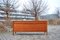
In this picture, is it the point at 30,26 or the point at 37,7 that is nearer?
the point at 30,26

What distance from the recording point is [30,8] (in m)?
30.3

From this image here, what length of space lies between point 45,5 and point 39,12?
1597 millimetres

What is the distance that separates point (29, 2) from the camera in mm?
29625

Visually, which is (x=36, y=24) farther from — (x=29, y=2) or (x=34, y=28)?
(x=29, y=2)

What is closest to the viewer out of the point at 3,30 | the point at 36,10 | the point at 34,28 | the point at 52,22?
the point at 34,28

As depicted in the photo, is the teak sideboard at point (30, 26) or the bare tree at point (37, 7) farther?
the bare tree at point (37, 7)

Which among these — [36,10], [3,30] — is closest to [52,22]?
[36,10]

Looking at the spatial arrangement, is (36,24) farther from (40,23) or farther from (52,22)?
(52,22)

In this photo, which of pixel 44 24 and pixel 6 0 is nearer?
pixel 44 24

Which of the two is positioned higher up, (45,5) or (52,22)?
(45,5)

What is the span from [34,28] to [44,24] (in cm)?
75

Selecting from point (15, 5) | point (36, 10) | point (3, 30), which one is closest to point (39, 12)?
point (36, 10)

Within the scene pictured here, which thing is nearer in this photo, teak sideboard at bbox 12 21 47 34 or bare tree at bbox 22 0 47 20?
teak sideboard at bbox 12 21 47 34

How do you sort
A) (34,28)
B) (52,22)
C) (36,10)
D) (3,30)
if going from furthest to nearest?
(36,10)
(52,22)
(3,30)
(34,28)
